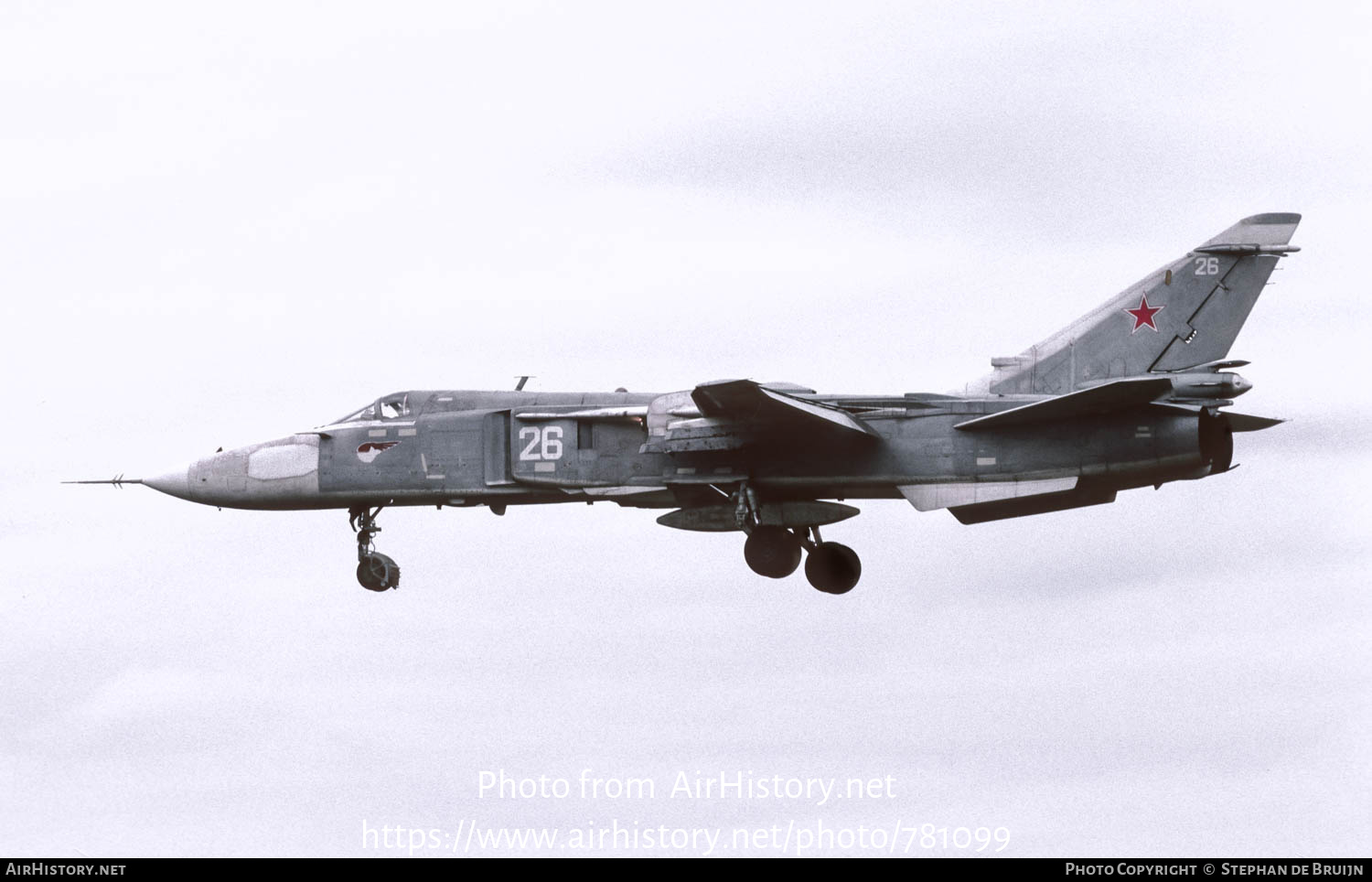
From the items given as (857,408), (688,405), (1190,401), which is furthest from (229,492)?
(1190,401)

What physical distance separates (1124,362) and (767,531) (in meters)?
5.95

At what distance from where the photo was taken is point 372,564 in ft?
108

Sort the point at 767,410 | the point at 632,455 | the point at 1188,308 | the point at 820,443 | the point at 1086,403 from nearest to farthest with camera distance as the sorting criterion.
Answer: the point at 1086,403
the point at 767,410
the point at 820,443
the point at 632,455
the point at 1188,308

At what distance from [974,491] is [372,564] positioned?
956 centimetres

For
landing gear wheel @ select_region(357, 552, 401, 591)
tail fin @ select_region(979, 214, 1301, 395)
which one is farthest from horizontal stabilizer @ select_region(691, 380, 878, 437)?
landing gear wheel @ select_region(357, 552, 401, 591)

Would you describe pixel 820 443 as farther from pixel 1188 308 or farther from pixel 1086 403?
pixel 1188 308

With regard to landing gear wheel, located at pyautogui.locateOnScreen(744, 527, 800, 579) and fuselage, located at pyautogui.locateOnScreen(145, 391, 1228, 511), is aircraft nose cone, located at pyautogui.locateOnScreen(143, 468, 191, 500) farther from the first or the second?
landing gear wheel, located at pyautogui.locateOnScreen(744, 527, 800, 579)

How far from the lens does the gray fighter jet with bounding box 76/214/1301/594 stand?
29.5 meters

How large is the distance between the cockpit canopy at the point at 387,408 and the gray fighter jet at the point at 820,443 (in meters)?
0.03

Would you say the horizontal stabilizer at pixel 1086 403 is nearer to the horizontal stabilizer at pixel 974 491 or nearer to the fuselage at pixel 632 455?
the fuselage at pixel 632 455

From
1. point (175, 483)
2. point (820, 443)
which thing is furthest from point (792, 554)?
point (175, 483)

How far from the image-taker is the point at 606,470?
31469 millimetres

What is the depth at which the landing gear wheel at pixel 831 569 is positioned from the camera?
3269cm

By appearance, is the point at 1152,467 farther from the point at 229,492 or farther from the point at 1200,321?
the point at 229,492
